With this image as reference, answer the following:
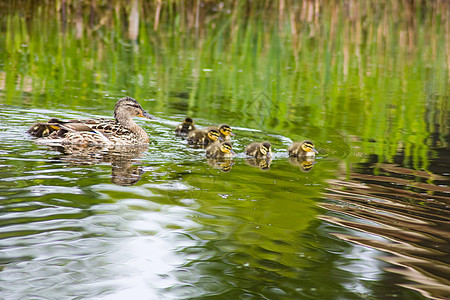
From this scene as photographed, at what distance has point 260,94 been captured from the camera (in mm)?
9000

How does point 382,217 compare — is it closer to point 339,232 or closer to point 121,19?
point 339,232

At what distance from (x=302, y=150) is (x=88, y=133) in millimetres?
1945

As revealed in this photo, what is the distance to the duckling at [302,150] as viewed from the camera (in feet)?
19.3

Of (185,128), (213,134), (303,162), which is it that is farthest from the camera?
(185,128)

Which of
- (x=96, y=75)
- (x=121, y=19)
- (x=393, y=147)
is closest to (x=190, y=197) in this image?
(x=393, y=147)

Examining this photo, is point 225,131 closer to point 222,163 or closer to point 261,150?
point 261,150

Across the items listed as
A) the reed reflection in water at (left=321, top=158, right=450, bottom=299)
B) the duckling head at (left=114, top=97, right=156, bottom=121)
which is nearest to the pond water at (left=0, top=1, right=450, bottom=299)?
the reed reflection in water at (left=321, top=158, right=450, bottom=299)

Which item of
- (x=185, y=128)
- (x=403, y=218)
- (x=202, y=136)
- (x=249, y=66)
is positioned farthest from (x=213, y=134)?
(x=249, y=66)

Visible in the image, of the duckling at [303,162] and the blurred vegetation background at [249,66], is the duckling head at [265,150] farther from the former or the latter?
the blurred vegetation background at [249,66]

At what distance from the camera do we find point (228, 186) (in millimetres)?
4773

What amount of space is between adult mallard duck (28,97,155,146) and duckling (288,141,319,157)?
1439 millimetres

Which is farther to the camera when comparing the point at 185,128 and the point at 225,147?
the point at 185,128

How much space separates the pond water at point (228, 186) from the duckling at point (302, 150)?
9 cm

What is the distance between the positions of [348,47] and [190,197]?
994 cm
